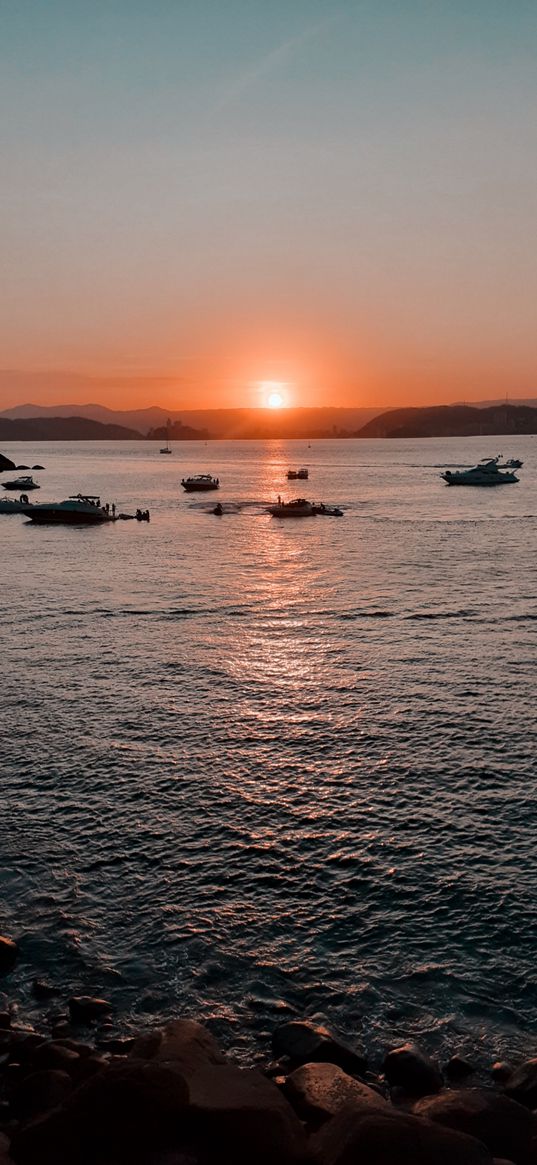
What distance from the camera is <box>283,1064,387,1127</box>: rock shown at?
1218 cm

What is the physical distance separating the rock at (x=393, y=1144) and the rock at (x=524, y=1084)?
270cm

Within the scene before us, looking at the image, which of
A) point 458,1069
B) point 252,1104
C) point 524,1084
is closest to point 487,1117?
point 524,1084

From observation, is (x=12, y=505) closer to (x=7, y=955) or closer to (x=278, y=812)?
(x=278, y=812)

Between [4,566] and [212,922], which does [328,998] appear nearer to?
[212,922]

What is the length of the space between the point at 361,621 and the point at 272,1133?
3889 cm

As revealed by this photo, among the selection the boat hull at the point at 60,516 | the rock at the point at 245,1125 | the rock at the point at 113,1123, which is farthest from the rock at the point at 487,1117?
the boat hull at the point at 60,516

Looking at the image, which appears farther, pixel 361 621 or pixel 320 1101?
pixel 361 621

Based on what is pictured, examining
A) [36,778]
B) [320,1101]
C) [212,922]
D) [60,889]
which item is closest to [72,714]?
[36,778]

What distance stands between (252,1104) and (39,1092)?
362 centimetres

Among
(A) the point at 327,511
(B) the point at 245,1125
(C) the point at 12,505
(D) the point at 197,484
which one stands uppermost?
(D) the point at 197,484

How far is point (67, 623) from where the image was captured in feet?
159

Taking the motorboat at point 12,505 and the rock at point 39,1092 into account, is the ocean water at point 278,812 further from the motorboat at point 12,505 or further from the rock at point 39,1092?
the motorboat at point 12,505

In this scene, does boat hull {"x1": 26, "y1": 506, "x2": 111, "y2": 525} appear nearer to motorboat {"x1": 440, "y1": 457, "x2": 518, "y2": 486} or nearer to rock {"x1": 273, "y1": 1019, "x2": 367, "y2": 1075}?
motorboat {"x1": 440, "y1": 457, "x2": 518, "y2": 486}

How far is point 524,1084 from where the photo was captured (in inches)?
527
